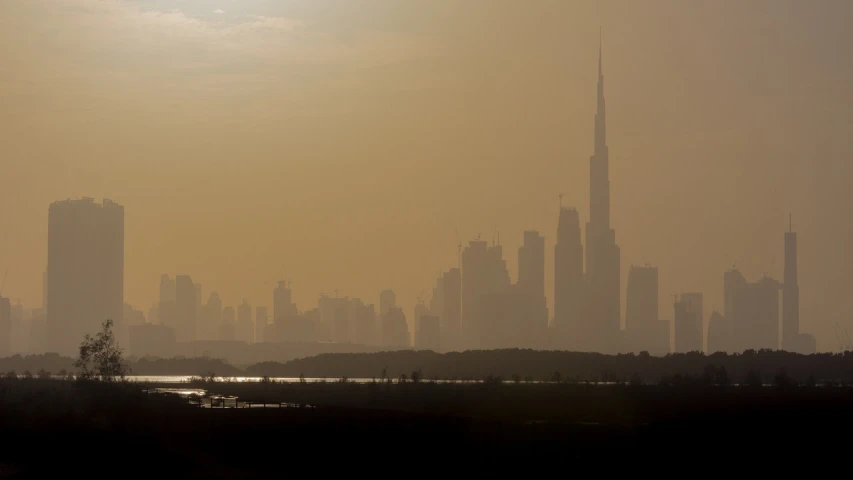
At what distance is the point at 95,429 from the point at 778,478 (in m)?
45.6

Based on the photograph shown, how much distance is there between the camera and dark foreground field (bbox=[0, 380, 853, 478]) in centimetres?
6894

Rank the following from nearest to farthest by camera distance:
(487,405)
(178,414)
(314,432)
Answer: (314,432) < (178,414) < (487,405)

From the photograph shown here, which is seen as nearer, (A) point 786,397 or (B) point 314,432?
(B) point 314,432

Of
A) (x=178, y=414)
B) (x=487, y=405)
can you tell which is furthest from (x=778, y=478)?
(x=487, y=405)

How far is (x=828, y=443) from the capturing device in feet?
283

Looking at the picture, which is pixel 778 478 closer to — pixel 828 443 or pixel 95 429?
pixel 828 443

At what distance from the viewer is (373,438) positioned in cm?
8350

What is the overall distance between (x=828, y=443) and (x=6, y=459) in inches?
2258

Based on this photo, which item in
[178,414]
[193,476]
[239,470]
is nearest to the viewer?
[193,476]

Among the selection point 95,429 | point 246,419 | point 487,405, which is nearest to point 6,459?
point 95,429

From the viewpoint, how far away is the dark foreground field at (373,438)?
68.9 m

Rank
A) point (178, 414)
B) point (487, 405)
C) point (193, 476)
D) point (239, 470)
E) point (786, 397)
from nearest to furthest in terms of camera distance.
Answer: point (193, 476) < point (239, 470) < point (178, 414) < point (487, 405) < point (786, 397)

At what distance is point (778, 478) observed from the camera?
65.9 meters

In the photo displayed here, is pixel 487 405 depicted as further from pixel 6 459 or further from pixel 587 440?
pixel 6 459
